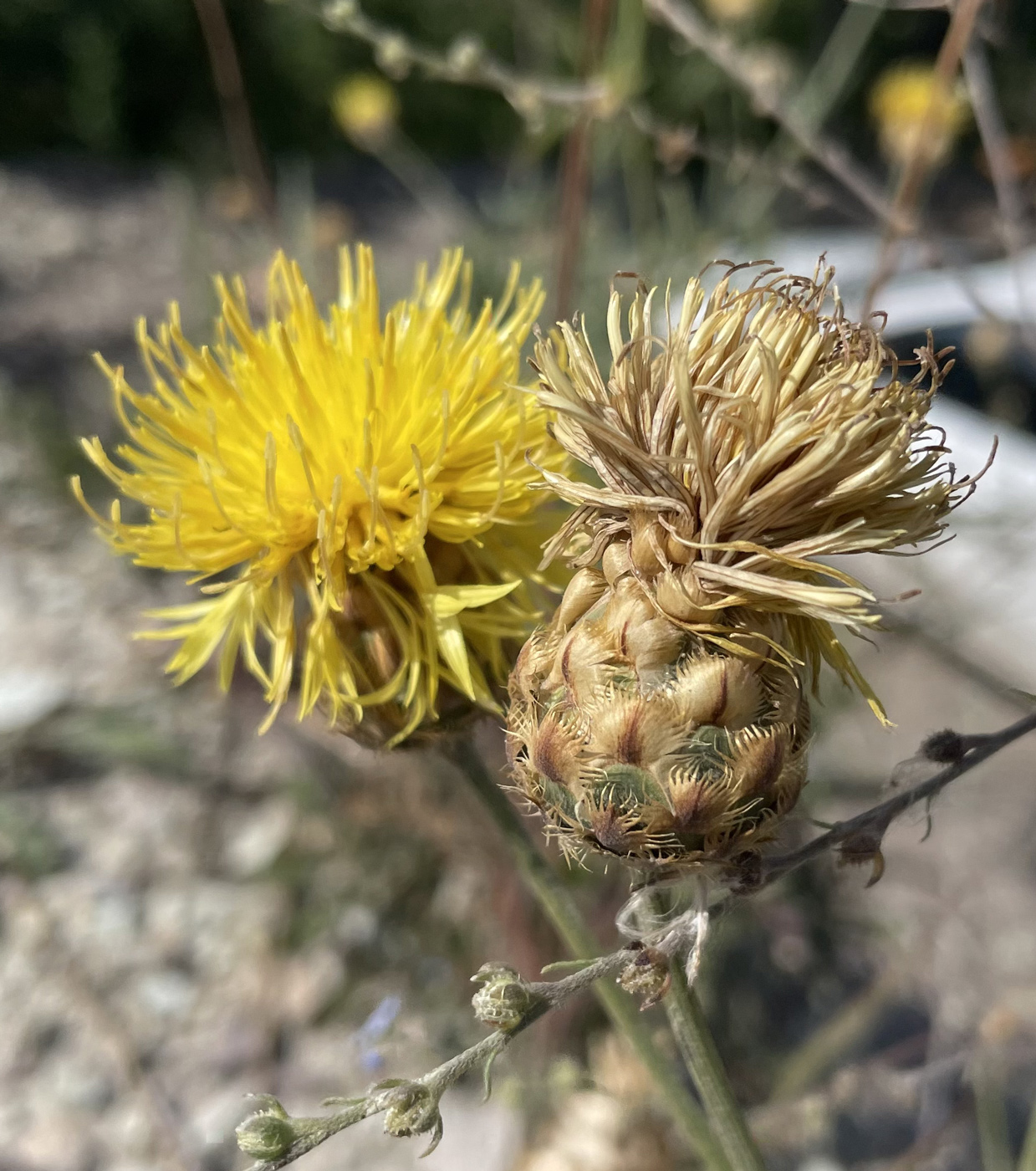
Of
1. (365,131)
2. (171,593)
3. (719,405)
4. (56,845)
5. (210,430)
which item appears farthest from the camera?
(365,131)

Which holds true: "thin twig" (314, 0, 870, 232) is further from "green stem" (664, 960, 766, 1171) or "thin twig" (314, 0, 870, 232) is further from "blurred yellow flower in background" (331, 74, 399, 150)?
"blurred yellow flower in background" (331, 74, 399, 150)

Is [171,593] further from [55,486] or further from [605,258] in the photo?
[605,258]

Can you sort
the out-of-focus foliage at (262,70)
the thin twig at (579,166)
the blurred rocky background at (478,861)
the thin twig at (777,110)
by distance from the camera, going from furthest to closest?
the out-of-focus foliage at (262,70) → the blurred rocky background at (478,861) → the thin twig at (579,166) → the thin twig at (777,110)

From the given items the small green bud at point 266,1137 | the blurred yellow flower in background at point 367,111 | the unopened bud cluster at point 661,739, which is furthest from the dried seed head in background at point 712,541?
the blurred yellow flower in background at point 367,111

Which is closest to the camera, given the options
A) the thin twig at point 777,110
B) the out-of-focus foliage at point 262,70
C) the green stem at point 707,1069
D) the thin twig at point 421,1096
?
the thin twig at point 421,1096

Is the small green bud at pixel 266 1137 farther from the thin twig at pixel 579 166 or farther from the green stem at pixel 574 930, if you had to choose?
the thin twig at pixel 579 166

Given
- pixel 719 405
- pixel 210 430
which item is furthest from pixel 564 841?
pixel 210 430
